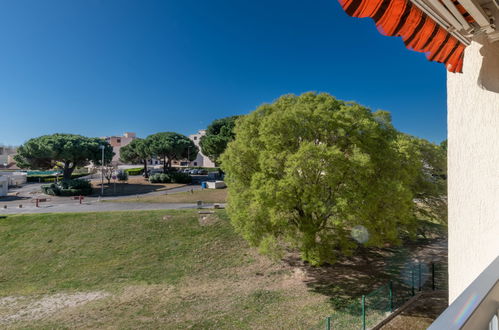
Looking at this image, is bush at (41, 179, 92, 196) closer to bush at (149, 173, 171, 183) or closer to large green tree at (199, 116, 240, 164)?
bush at (149, 173, 171, 183)

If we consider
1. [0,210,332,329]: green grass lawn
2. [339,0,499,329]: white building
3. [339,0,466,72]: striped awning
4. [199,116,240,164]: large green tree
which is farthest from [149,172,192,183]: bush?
[339,0,466,72]: striped awning

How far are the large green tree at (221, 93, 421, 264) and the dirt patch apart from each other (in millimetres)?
7022

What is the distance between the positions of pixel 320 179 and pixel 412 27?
7927mm

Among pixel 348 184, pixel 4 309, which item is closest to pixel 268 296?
pixel 348 184

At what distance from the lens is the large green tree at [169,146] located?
4006 centimetres

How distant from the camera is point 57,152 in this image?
3056 centimetres

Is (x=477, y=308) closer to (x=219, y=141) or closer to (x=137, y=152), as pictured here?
(x=219, y=141)

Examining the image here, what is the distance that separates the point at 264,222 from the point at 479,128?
8.10m

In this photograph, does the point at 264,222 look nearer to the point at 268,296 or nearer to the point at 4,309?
the point at 268,296

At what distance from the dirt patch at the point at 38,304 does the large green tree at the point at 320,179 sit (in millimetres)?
7022

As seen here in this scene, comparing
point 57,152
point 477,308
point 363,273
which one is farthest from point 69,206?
point 477,308

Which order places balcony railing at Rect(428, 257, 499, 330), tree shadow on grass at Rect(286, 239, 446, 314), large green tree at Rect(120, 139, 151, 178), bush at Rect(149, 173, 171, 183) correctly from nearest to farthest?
balcony railing at Rect(428, 257, 499, 330), tree shadow on grass at Rect(286, 239, 446, 314), bush at Rect(149, 173, 171, 183), large green tree at Rect(120, 139, 151, 178)

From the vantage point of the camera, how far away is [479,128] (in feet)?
8.30

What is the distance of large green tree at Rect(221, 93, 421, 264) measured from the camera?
358 inches
